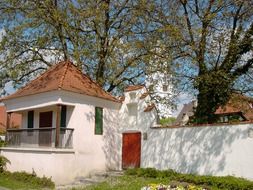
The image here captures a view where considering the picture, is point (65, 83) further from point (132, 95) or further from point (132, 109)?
point (132, 109)

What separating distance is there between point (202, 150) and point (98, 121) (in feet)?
23.6

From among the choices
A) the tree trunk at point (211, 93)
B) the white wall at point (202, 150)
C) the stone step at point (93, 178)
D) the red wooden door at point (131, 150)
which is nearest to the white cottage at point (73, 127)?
the red wooden door at point (131, 150)

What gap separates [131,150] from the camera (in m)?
23.3

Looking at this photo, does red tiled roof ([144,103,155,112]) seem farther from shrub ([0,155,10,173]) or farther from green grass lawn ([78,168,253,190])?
shrub ([0,155,10,173])

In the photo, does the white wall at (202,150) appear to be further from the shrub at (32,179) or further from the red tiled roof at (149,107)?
the shrub at (32,179)

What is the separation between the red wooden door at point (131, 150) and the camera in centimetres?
2262

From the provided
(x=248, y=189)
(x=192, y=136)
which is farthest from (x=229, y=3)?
(x=248, y=189)

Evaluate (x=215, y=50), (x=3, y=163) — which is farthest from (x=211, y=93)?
(x=3, y=163)

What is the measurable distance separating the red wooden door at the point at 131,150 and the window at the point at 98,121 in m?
1.71

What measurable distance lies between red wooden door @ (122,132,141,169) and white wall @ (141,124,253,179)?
1018 mm

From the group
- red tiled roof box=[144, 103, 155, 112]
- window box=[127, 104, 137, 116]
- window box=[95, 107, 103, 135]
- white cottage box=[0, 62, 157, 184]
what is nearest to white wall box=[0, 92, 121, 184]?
white cottage box=[0, 62, 157, 184]

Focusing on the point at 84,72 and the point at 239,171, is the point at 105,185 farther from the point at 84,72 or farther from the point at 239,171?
the point at 84,72

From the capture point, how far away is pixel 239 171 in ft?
53.5

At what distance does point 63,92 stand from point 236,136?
370 inches
